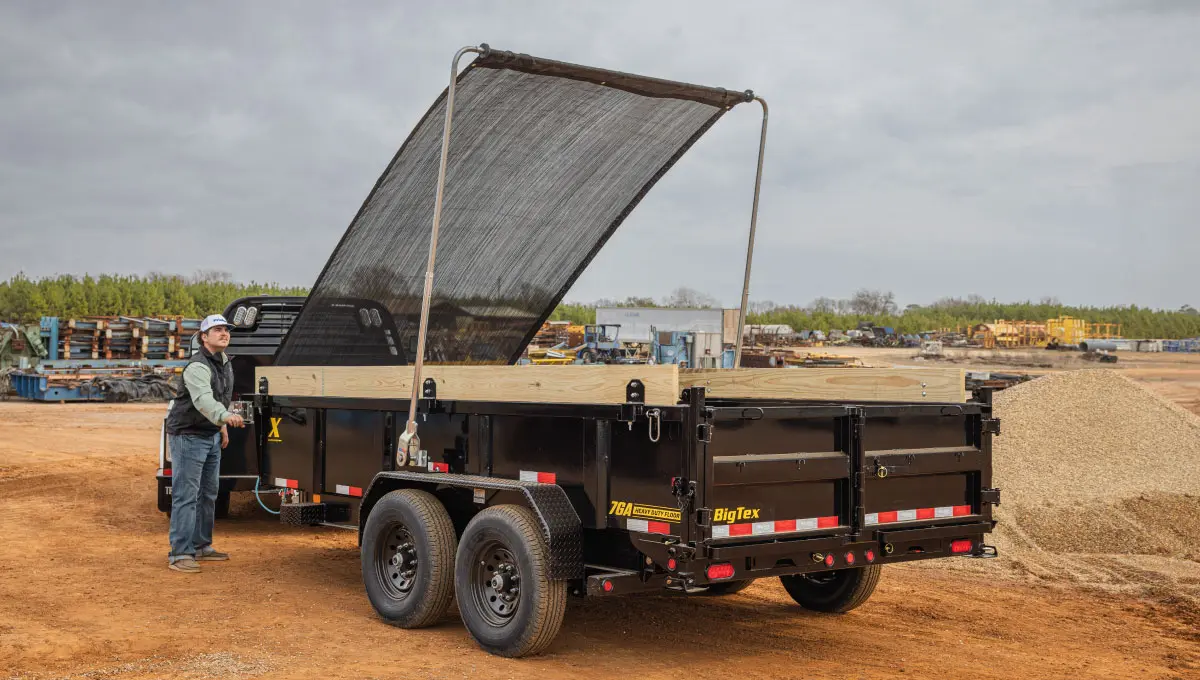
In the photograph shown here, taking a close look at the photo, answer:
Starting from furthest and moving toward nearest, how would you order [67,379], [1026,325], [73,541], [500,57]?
[1026,325]
[67,379]
[73,541]
[500,57]

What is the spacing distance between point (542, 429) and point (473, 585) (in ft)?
3.08

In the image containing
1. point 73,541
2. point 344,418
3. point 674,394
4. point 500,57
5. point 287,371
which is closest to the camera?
point 674,394

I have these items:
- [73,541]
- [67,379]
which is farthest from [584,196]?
[67,379]

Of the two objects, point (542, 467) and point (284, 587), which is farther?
point (284, 587)

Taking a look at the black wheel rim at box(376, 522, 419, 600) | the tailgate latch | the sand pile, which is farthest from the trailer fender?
the sand pile

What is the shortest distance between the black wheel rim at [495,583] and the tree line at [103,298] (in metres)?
36.8

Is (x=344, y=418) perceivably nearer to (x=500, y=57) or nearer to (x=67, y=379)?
(x=500, y=57)

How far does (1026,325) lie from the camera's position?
60.1 m

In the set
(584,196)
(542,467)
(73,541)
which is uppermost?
(584,196)

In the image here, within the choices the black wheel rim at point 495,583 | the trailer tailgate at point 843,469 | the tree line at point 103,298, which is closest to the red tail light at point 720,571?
the trailer tailgate at point 843,469

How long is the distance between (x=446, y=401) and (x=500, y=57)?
1.99 meters

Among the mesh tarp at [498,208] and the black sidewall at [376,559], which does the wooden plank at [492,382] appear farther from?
the black sidewall at [376,559]

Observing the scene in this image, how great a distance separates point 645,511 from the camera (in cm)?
535

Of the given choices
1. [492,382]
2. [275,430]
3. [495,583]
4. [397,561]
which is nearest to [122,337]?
[275,430]
